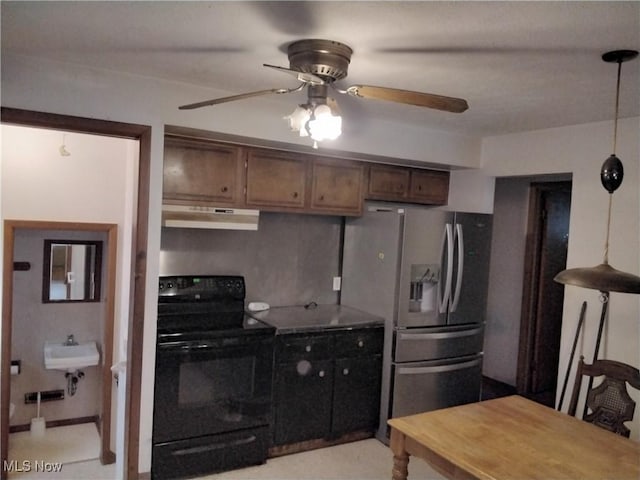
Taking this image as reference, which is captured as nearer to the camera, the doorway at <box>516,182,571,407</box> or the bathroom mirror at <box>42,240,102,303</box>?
the bathroom mirror at <box>42,240,102,303</box>

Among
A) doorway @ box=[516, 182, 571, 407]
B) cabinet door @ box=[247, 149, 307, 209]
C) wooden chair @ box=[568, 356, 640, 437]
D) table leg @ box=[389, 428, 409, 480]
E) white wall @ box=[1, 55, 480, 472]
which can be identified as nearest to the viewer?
table leg @ box=[389, 428, 409, 480]

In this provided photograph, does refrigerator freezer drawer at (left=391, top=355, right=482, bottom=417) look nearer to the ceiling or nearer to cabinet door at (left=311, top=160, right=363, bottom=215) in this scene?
cabinet door at (left=311, top=160, right=363, bottom=215)

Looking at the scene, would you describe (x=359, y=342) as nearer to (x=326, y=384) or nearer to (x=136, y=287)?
(x=326, y=384)

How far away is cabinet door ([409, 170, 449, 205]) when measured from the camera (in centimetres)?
407

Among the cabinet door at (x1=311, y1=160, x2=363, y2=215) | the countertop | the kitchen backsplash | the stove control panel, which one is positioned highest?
the cabinet door at (x1=311, y1=160, x2=363, y2=215)

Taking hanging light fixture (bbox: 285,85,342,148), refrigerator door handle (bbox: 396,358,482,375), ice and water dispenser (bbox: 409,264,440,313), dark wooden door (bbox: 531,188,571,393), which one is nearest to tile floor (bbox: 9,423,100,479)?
refrigerator door handle (bbox: 396,358,482,375)

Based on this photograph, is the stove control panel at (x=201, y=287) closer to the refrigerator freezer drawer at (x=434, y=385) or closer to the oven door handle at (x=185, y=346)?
the oven door handle at (x=185, y=346)

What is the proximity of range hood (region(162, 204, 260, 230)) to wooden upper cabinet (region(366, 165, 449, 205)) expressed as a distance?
1079 millimetres

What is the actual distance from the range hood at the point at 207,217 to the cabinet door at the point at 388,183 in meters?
1.07

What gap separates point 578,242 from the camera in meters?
3.25

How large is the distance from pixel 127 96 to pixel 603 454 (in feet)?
9.31

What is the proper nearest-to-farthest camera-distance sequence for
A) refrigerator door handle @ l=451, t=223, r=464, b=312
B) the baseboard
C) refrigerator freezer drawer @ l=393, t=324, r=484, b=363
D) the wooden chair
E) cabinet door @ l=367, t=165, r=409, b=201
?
the wooden chair → refrigerator freezer drawer @ l=393, t=324, r=484, b=363 → refrigerator door handle @ l=451, t=223, r=464, b=312 → cabinet door @ l=367, t=165, r=409, b=201 → the baseboard

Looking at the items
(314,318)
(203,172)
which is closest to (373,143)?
(203,172)

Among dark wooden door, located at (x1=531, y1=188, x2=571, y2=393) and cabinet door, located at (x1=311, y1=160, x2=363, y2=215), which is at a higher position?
cabinet door, located at (x1=311, y1=160, x2=363, y2=215)
